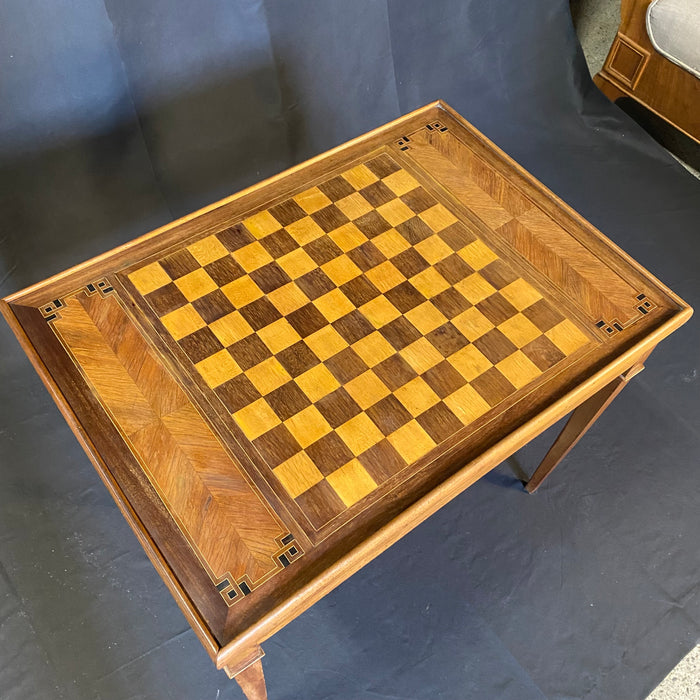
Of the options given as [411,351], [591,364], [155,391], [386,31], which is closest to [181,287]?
[155,391]

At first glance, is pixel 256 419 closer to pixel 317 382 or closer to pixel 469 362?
pixel 317 382

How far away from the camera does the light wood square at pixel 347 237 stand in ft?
4.71

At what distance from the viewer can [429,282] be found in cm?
138

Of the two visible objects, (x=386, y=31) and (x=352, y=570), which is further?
(x=386, y=31)

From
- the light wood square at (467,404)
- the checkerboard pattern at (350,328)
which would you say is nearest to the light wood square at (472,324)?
the checkerboard pattern at (350,328)

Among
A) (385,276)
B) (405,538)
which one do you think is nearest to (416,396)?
(385,276)

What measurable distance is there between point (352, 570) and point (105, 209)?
1.46m

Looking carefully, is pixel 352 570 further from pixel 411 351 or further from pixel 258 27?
pixel 258 27

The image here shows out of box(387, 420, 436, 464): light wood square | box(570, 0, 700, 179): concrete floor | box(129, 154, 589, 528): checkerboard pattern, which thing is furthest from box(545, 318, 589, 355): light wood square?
box(570, 0, 700, 179): concrete floor

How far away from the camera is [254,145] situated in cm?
224

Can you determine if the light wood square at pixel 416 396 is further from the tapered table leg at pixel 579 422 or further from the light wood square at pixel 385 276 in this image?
the tapered table leg at pixel 579 422

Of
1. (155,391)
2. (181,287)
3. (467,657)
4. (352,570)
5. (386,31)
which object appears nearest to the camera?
(352,570)

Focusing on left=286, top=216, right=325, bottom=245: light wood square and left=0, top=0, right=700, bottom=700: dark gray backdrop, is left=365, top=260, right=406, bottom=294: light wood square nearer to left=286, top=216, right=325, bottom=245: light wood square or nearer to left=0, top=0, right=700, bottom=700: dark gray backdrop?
left=286, top=216, right=325, bottom=245: light wood square

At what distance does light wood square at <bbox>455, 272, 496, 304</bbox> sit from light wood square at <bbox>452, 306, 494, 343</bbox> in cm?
3
